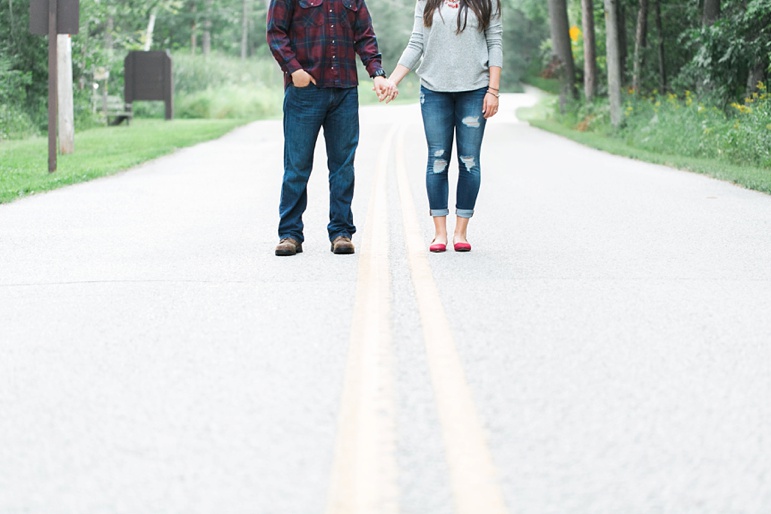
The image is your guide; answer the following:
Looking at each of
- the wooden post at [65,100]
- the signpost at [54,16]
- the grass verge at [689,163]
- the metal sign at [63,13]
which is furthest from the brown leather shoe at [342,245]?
the wooden post at [65,100]

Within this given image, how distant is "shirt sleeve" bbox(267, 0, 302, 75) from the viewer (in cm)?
779

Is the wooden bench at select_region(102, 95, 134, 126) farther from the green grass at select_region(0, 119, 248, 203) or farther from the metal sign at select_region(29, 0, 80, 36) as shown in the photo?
the metal sign at select_region(29, 0, 80, 36)

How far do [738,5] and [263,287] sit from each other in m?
18.4

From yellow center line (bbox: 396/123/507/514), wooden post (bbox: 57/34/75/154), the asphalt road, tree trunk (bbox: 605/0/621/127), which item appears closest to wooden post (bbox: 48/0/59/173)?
wooden post (bbox: 57/34/75/154)

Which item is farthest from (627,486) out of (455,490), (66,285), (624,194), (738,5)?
(738,5)

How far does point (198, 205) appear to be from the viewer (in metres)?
12.3

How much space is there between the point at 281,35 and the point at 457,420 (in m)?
4.40

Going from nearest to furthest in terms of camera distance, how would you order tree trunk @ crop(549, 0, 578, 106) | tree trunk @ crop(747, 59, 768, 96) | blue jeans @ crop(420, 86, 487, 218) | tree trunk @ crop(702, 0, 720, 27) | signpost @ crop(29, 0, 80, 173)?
blue jeans @ crop(420, 86, 487, 218) < signpost @ crop(29, 0, 80, 173) < tree trunk @ crop(747, 59, 768, 96) < tree trunk @ crop(702, 0, 720, 27) < tree trunk @ crop(549, 0, 578, 106)

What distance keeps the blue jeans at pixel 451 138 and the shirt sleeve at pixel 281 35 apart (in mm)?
909

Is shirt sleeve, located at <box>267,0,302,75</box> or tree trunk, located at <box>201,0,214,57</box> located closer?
shirt sleeve, located at <box>267,0,302,75</box>

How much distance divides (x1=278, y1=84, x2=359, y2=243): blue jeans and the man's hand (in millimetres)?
150

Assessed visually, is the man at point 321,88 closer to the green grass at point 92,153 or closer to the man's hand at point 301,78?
the man's hand at point 301,78

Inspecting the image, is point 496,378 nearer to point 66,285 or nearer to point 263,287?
point 263,287

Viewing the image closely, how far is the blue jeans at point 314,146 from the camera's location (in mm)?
8062
